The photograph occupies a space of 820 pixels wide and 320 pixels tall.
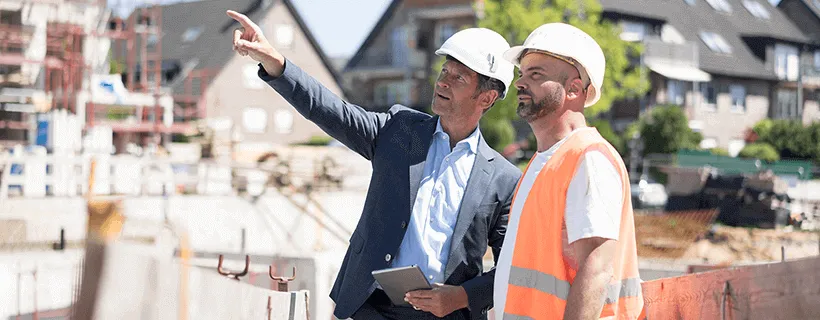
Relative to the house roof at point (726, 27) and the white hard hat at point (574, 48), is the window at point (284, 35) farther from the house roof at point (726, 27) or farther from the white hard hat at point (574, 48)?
the white hard hat at point (574, 48)

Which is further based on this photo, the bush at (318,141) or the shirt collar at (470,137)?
the bush at (318,141)

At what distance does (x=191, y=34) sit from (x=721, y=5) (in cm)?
2837

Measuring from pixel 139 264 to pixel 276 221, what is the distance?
19.5 m

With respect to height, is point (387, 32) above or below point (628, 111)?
above

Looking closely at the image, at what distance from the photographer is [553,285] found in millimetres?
3203

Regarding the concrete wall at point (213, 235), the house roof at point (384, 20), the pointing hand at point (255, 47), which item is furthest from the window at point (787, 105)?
the pointing hand at point (255, 47)

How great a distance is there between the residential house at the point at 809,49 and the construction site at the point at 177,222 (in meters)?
22.4

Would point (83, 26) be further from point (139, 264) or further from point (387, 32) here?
point (139, 264)

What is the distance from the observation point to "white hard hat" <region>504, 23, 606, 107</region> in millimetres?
3369

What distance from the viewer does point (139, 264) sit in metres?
2.16

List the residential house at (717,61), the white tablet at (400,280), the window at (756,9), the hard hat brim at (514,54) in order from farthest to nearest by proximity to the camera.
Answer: the window at (756,9)
the residential house at (717,61)
the white tablet at (400,280)
the hard hat brim at (514,54)

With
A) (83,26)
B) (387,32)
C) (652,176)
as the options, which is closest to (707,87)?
(652,176)

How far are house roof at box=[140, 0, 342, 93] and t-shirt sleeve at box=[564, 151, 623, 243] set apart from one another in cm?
5170

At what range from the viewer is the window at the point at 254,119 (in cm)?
5516
